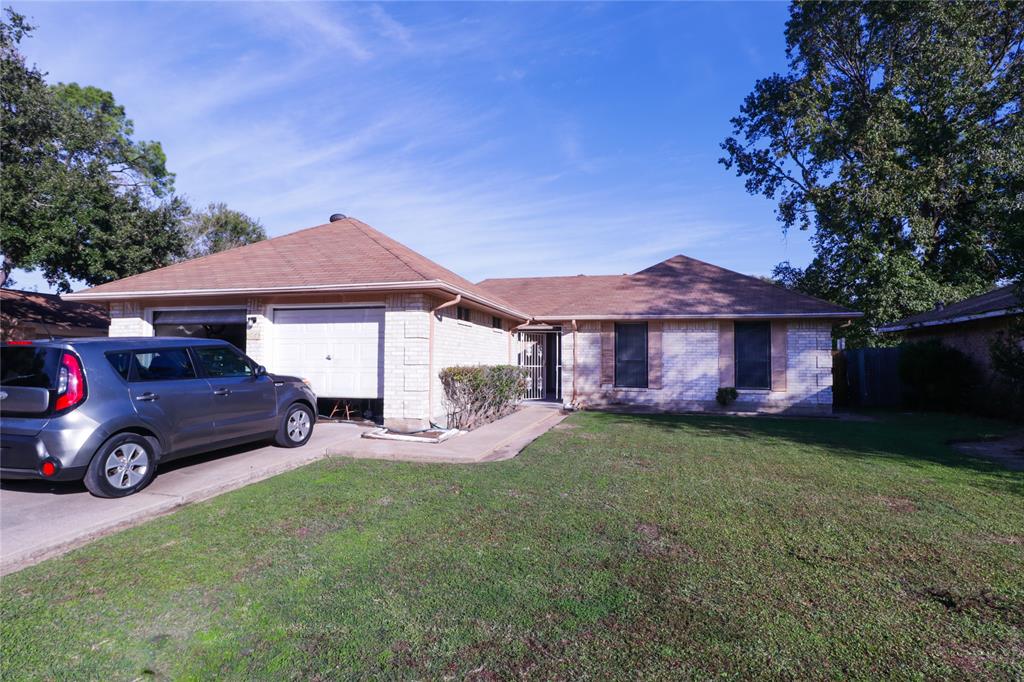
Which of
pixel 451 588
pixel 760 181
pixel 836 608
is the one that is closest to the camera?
pixel 836 608

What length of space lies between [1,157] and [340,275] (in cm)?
1210

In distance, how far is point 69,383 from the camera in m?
5.23

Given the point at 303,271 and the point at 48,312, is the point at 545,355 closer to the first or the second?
the point at 303,271

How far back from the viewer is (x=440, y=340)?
10.5m

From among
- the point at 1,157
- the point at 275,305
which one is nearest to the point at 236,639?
the point at 275,305

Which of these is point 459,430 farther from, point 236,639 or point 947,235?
point 947,235

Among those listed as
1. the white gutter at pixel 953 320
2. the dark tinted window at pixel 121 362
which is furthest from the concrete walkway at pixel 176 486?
the white gutter at pixel 953 320

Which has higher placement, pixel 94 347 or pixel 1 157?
pixel 1 157

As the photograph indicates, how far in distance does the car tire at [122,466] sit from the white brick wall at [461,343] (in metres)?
4.84

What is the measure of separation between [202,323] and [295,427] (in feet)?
15.5

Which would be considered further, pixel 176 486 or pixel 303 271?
pixel 303 271

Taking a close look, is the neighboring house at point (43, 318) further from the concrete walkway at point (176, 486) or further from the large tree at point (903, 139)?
the large tree at point (903, 139)

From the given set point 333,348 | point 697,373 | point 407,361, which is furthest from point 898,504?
point 697,373

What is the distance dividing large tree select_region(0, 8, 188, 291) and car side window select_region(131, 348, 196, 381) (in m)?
11.9
